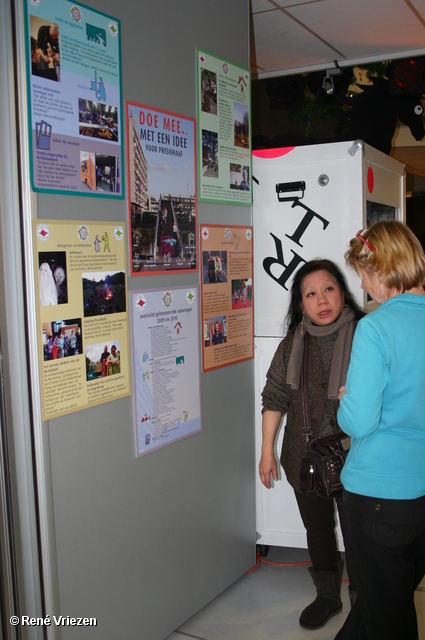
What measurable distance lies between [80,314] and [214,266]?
819 mm

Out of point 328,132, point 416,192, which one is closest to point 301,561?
point 328,132

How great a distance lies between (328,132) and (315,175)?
3345mm

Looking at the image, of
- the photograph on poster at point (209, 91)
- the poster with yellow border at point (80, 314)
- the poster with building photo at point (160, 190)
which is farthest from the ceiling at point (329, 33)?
the poster with yellow border at point (80, 314)

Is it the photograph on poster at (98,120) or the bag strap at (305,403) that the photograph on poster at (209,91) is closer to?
the photograph on poster at (98,120)

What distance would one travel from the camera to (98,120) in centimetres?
188

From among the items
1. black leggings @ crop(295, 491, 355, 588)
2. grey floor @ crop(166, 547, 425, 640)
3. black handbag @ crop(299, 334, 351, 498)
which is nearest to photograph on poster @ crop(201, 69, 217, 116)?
black handbag @ crop(299, 334, 351, 498)

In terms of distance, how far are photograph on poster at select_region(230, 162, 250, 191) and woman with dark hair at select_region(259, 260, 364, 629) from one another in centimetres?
52

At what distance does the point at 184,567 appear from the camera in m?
2.36

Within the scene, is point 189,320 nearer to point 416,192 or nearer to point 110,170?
point 110,170

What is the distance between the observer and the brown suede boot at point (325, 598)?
2.44 m

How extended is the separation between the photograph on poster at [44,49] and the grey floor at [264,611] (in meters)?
2.11

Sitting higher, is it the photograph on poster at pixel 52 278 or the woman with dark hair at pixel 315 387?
the photograph on poster at pixel 52 278

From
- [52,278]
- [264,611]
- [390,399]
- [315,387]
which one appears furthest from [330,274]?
[264,611]

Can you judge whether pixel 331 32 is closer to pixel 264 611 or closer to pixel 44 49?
pixel 44 49
